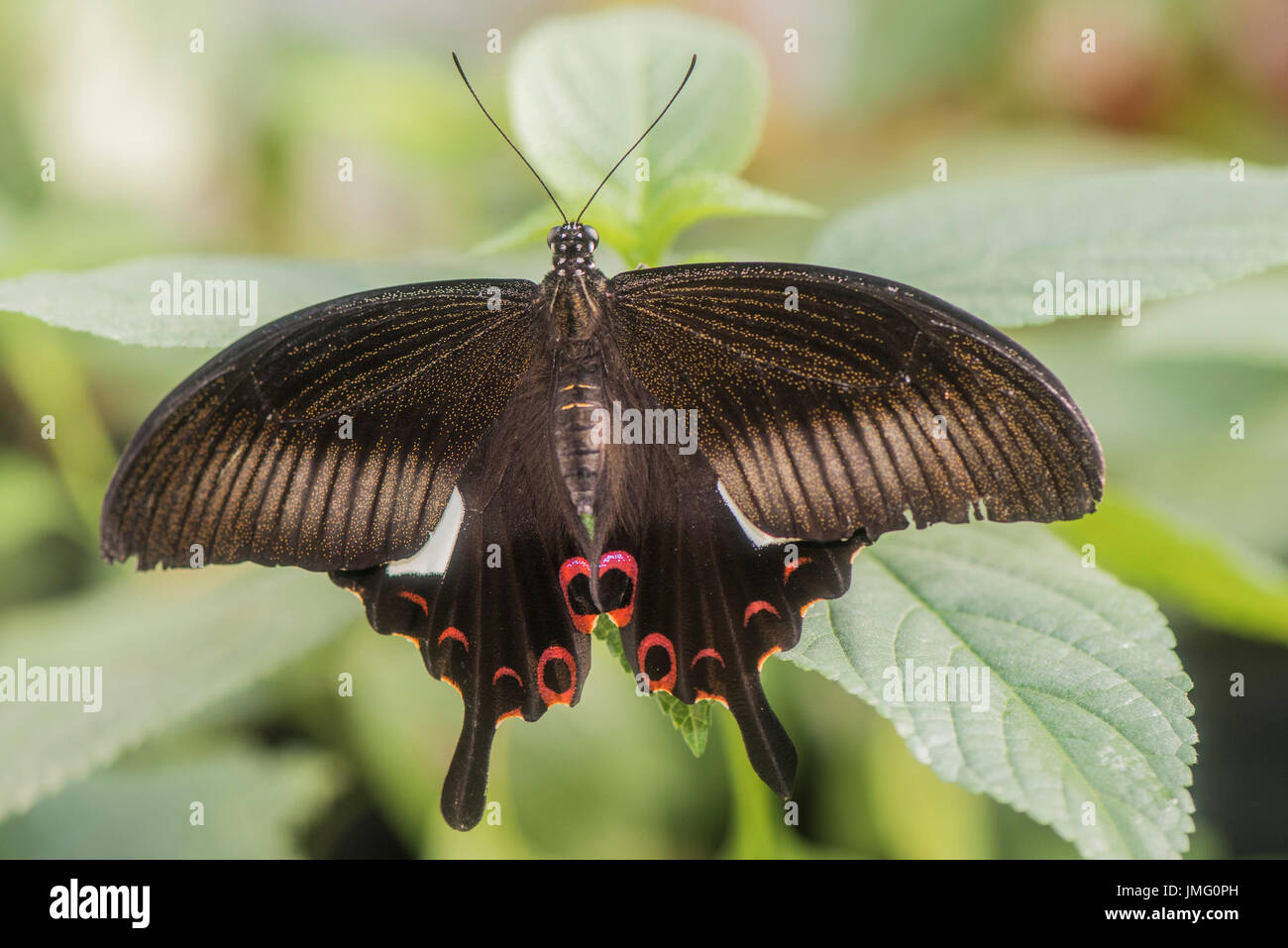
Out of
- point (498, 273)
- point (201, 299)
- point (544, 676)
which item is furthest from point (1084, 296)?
point (201, 299)

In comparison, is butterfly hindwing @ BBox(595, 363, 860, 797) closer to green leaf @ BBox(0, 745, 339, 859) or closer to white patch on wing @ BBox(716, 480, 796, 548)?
white patch on wing @ BBox(716, 480, 796, 548)

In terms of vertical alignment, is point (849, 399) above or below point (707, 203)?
below

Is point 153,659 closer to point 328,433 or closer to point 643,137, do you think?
point 328,433

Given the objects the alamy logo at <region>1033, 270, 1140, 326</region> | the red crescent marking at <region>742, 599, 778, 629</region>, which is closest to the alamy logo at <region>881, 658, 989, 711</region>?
the red crescent marking at <region>742, 599, 778, 629</region>

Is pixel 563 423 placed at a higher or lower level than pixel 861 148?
lower

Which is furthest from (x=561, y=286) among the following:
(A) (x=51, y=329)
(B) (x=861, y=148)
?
(B) (x=861, y=148)
